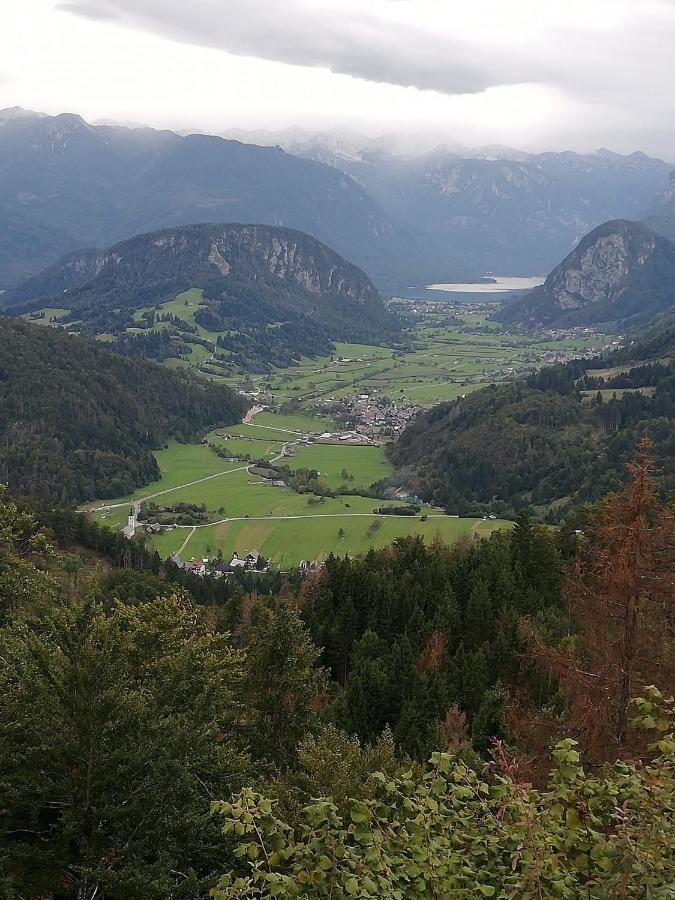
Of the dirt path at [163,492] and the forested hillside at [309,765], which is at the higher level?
the forested hillside at [309,765]

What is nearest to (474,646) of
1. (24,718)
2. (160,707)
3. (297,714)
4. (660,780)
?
(297,714)

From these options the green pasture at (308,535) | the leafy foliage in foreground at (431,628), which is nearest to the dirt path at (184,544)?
the green pasture at (308,535)

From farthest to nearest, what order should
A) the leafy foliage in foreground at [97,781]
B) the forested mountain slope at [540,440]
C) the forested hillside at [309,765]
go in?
the forested mountain slope at [540,440]
the leafy foliage in foreground at [97,781]
the forested hillside at [309,765]

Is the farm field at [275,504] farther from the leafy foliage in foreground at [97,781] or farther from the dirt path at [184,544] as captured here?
the leafy foliage in foreground at [97,781]

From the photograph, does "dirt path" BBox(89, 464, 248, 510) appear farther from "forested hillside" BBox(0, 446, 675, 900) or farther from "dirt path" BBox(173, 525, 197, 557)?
"forested hillside" BBox(0, 446, 675, 900)

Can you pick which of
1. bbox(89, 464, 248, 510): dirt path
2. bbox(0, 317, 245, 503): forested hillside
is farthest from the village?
bbox(0, 317, 245, 503): forested hillside

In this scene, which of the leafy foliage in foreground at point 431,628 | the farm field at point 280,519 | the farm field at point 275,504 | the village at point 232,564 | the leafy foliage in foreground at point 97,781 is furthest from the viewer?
the farm field at point 275,504
